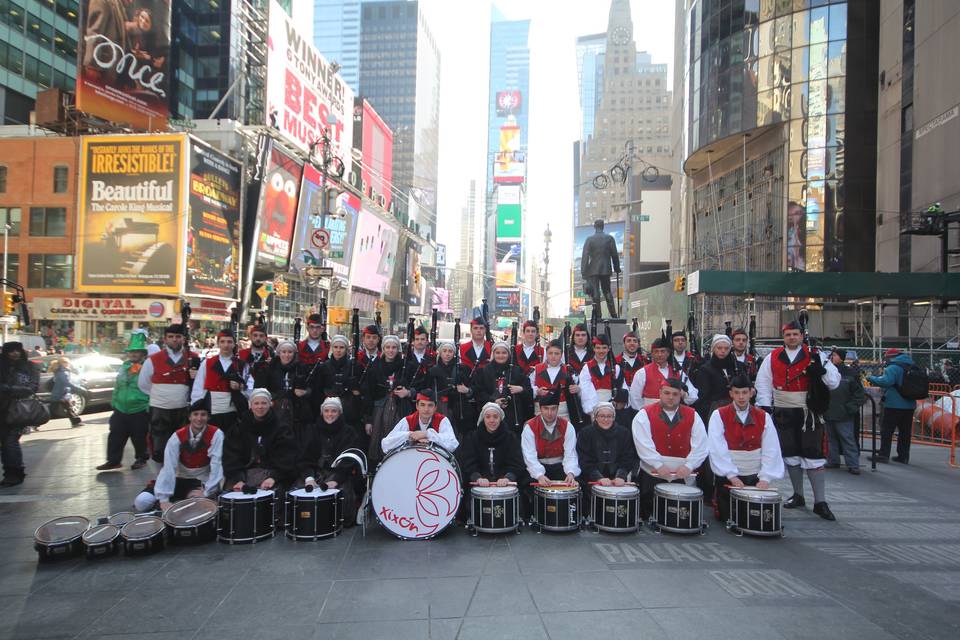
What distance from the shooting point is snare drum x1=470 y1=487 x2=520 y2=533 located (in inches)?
228

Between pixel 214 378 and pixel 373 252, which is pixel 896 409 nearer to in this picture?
pixel 214 378

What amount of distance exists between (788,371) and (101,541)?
7.08 metres

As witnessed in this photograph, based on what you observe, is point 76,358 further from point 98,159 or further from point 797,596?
point 98,159

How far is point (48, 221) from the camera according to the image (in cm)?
3123

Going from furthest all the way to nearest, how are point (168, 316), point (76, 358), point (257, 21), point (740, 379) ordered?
point (257, 21)
point (168, 316)
point (76, 358)
point (740, 379)

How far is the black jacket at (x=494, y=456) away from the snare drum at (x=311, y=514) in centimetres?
139

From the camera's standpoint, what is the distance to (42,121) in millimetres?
32094

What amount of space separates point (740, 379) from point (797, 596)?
7.70 feet

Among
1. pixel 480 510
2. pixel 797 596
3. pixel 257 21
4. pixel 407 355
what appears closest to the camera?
pixel 797 596

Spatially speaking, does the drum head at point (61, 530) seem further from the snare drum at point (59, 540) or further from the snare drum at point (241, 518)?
the snare drum at point (241, 518)

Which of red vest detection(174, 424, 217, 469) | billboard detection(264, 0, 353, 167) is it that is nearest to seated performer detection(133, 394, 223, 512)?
red vest detection(174, 424, 217, 469)

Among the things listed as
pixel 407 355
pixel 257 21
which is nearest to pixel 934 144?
pixel 407 355

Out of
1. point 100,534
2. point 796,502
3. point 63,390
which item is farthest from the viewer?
point 63,390

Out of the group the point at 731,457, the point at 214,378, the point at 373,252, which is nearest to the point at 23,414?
the point at 214,378
